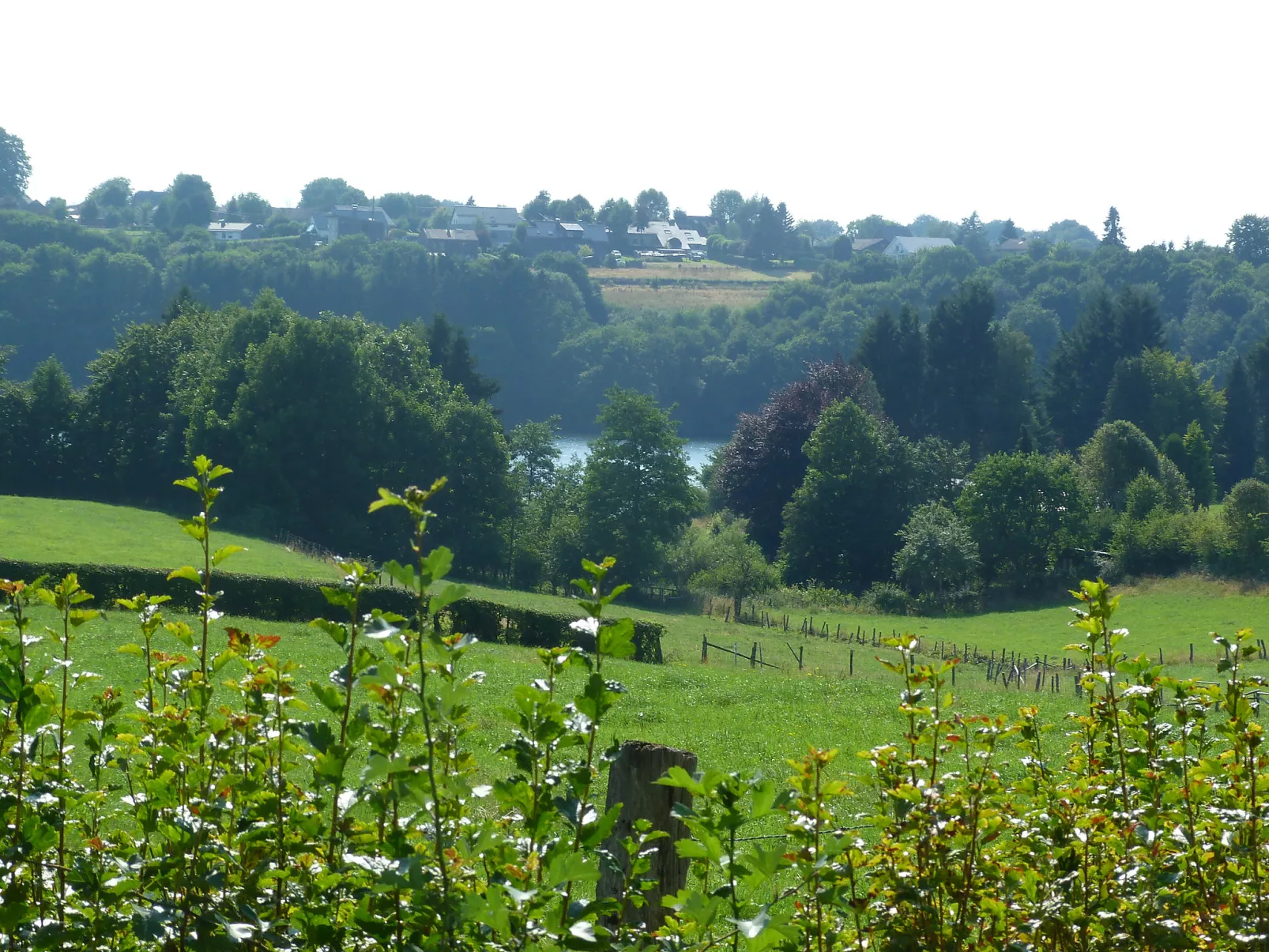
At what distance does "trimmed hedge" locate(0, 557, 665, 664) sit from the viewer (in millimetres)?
24703

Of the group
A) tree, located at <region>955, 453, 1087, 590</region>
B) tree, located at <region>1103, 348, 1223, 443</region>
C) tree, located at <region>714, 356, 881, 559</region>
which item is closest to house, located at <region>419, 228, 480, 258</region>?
tree, located at <region>714, 356, 881, 559</region>

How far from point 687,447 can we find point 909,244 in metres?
106

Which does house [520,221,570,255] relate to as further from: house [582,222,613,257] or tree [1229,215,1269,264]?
tree [1229,215,1269,264]

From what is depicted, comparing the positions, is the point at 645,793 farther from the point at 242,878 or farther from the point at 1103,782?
the point at 1103,782

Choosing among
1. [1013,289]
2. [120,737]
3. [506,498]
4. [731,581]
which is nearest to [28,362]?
[506,498]

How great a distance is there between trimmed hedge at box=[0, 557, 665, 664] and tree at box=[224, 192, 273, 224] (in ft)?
485

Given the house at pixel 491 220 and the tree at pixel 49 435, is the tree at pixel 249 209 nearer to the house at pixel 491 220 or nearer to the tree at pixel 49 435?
the house at pixel 491 220

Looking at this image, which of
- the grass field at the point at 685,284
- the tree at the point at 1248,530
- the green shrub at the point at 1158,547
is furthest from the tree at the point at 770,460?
the grass field at the point at 685,284

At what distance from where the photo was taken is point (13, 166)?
16588 cm

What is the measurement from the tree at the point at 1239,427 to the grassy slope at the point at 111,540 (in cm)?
5503

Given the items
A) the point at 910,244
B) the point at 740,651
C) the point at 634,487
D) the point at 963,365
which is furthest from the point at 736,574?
the point at 910,244

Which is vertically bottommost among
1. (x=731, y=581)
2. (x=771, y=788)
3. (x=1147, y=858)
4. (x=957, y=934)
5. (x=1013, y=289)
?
(x=731, y=581)

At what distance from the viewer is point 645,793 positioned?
131 inches

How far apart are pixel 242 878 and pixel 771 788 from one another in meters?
1.27
